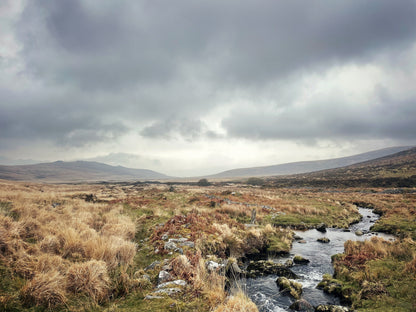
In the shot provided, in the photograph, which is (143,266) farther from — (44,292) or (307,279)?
(307,279)

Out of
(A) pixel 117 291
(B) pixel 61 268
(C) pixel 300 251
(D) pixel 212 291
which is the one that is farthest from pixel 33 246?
(C) pixel 300 251

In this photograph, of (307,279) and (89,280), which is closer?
(89,280)

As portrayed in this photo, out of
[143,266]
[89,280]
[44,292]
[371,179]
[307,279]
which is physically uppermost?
[44,292]

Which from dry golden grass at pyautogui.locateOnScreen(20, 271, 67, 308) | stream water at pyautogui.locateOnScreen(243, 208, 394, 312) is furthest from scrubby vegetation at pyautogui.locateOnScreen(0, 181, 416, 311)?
stream water at pyautogui.locateOnScreen(243, 208, 394, 312)

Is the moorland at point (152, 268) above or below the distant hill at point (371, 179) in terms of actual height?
above

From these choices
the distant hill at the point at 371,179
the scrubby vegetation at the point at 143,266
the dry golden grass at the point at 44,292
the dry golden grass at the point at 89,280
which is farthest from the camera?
the distant hill at the point at 371,179

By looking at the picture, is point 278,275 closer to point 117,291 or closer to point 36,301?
point 117,291

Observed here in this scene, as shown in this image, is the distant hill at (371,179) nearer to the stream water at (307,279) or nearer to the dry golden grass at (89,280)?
the stream water at (307,279)

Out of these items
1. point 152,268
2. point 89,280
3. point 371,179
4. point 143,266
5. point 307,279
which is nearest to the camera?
point 89,280

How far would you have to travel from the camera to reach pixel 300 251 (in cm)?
1412

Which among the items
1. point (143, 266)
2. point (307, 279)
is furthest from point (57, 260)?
point (307, 279)

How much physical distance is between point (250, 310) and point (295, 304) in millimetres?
3798

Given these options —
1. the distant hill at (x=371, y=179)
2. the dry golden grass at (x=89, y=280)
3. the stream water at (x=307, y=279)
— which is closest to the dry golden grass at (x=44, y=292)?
the dry golden grass at (x=89, y=280)

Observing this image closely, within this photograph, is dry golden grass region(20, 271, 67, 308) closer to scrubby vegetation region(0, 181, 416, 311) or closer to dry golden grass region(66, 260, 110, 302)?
scrubby vegetation region(0, 181, 416, 311)
